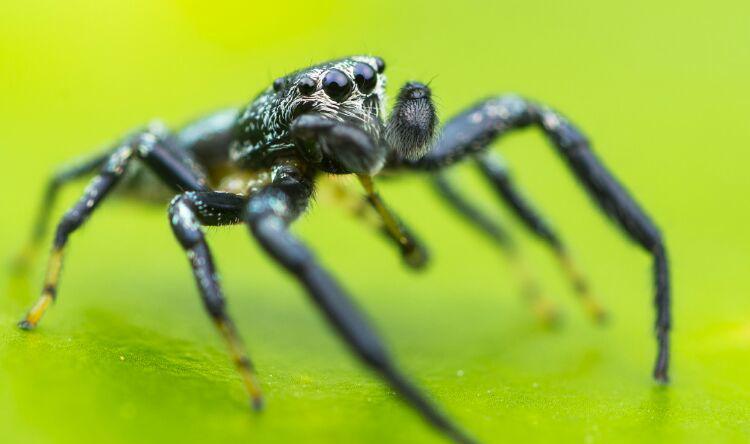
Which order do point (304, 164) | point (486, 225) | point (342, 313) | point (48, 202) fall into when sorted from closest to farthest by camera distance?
1. point (342, 313)
2. point (304, 164)
3. point (48, 202)
4. point (486, 225)

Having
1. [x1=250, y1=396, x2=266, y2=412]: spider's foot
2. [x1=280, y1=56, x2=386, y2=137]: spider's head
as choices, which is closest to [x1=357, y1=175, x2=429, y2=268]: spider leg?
[x1=280, y1=56, x2=386, y2=137]: spider's head

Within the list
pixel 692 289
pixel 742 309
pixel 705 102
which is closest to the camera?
pixel 742 309

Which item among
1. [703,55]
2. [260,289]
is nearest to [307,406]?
[260,289]

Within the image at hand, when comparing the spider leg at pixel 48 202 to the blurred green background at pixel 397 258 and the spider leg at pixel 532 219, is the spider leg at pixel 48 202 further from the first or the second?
the spider leg at pixel 532 219

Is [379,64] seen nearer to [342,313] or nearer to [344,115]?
[344,115]

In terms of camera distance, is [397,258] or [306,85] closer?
[306,85]

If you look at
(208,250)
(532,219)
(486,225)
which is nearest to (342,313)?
(208,250)

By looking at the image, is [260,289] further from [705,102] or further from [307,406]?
[705,102]
